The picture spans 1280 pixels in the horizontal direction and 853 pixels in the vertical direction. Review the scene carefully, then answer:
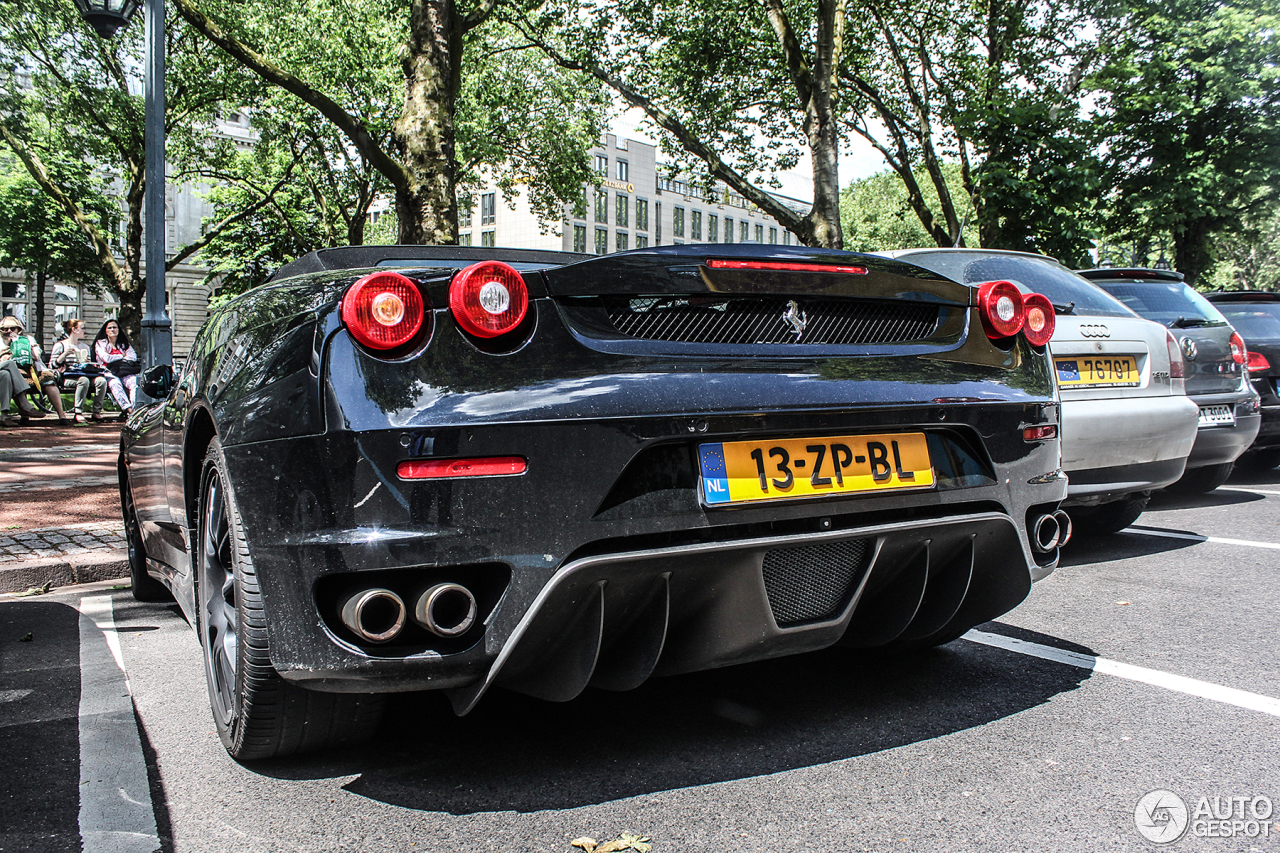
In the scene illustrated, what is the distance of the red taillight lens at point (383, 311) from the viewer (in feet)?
7.21

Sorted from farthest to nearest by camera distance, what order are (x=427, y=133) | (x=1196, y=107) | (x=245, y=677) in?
(x=1196, y=107) < (x=427, y=133) < (x=245, y=677)

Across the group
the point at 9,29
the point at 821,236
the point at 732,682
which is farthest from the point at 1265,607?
the point at 9,29

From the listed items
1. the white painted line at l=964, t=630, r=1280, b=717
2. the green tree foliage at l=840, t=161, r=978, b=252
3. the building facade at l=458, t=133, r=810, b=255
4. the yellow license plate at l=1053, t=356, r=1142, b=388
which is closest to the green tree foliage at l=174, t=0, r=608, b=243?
the yellow license plate at l=1053, t=356, r=1142, b=388

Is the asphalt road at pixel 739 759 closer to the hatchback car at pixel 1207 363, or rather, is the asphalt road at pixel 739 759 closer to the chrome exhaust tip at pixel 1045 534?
the chrome exhaust tip at pixel 1045 534

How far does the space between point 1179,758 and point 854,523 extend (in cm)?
98

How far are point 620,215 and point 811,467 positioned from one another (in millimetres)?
76176

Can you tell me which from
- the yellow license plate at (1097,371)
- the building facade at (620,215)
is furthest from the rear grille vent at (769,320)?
the building facade at (620,215)

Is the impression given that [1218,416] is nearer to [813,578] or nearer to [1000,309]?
[1000,309]

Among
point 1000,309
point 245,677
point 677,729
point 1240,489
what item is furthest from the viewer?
point 1240,489

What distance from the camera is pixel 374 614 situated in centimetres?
215

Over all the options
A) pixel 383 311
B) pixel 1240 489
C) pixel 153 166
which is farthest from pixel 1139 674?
pixel 153 166

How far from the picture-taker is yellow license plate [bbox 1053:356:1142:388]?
487cm

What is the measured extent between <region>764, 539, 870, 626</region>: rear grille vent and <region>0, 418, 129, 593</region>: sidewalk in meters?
4.30

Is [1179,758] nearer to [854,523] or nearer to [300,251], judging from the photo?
[854,523]
